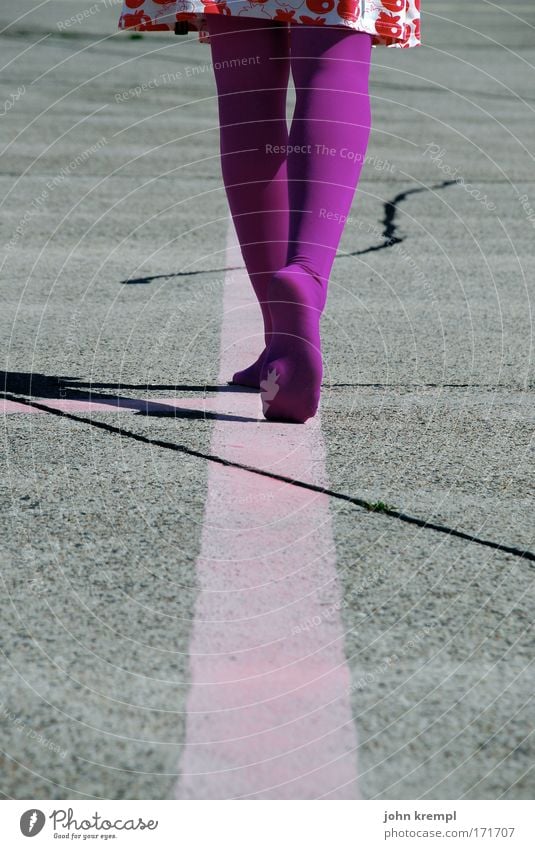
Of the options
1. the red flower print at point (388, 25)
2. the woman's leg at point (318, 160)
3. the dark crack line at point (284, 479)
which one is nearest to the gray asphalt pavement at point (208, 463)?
the dark crack line at point (284, 479)

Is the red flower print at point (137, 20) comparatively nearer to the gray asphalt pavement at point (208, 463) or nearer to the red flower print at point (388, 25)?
the red flower print at point (388, 25)

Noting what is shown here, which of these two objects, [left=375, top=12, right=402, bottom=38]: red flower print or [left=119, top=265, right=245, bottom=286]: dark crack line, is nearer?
[left=375, top=12, right=402, bottom=38]: red flower print

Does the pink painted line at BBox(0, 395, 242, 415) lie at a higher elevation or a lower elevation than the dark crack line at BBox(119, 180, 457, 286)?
lower

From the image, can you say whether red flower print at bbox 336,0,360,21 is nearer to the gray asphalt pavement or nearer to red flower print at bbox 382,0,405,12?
red flower print at bbox 382,0,405,12

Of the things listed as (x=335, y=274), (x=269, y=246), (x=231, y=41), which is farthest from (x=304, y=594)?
(x=335, y=274)

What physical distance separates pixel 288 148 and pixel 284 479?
0.95m

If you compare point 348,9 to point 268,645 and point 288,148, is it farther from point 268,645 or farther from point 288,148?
point 268,645

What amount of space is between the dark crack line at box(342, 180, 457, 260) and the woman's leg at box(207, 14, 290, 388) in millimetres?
1700

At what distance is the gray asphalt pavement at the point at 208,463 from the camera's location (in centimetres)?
174

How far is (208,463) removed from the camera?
279 cm

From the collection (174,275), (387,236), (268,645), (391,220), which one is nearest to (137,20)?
(174,275)

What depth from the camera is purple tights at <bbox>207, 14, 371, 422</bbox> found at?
315 cm

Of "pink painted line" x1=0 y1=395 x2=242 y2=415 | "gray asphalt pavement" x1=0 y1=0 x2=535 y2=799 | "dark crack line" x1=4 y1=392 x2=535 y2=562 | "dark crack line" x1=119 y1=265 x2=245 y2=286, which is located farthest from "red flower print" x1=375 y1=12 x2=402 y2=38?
"dark crack line" x1=119 y1=265 x2=245 y2=286

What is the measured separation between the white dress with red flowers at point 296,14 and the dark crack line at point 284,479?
3.14 feet
